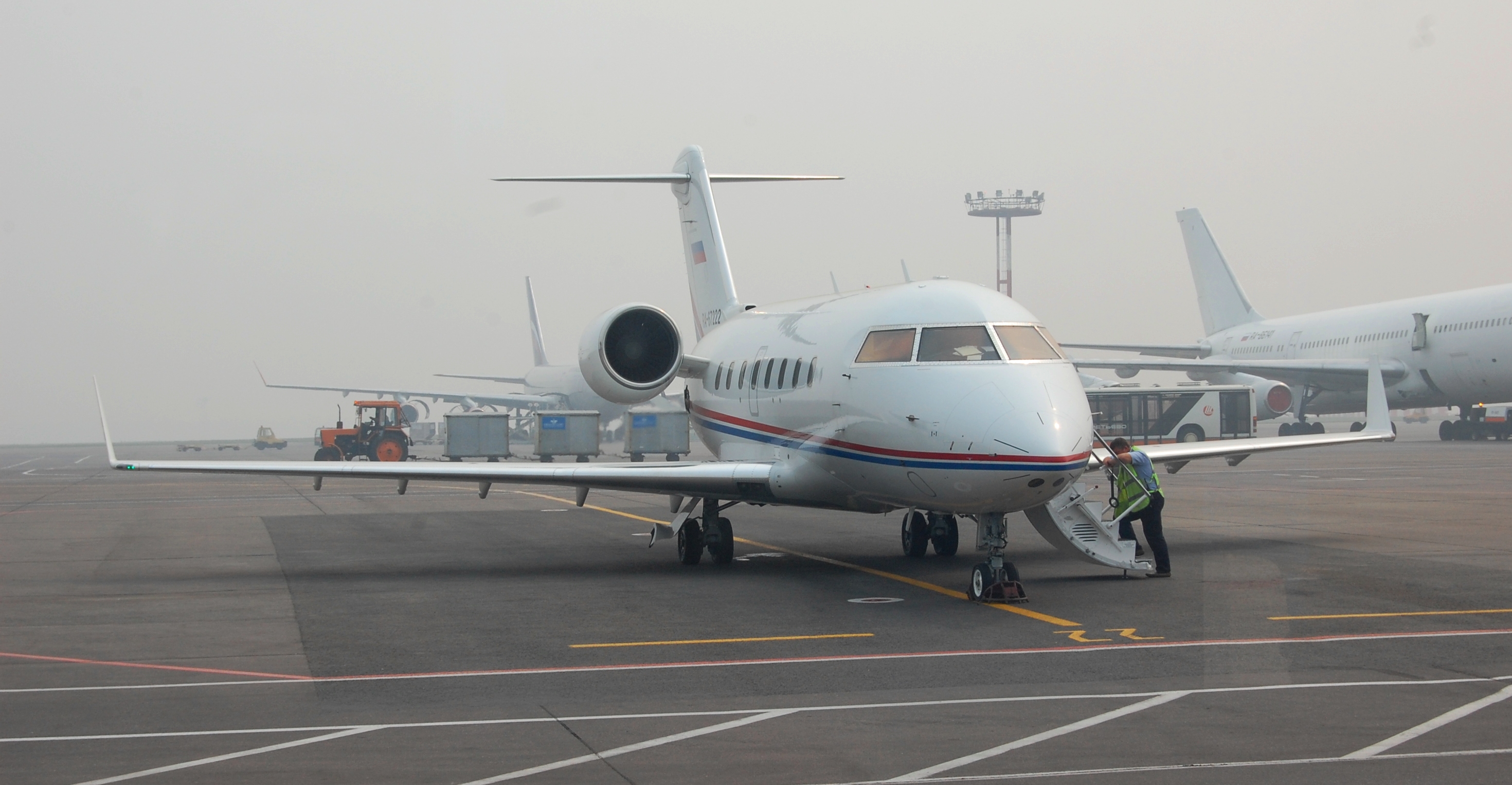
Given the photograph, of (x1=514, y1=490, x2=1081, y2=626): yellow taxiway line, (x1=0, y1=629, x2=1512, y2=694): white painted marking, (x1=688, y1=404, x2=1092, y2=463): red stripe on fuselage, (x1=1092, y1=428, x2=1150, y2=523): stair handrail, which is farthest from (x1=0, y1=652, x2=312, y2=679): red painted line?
(x1=1092, y1=428, x2=1150, y2=523): stair handrail

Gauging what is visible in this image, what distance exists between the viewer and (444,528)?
22.3 m

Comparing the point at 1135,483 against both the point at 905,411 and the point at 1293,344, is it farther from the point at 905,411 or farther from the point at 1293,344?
the point at 1293,344

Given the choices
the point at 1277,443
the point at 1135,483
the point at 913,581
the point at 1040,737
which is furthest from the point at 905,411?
the point at 1277,443

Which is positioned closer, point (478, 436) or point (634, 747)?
point (634, 747)

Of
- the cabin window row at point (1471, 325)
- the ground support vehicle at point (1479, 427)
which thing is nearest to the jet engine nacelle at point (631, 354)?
the cabin window row at point (1471, 325)

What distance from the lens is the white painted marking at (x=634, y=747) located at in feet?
20.3

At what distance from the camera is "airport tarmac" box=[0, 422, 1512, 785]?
6.50m

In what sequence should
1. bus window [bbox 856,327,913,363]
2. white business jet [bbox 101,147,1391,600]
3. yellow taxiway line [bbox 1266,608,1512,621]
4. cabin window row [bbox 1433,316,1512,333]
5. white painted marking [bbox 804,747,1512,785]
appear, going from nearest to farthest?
white painted marking [bbox 804,747,1512,785]
yellow taxiway line [bbox 1266,608,1512,621]
white business jet [bbox 101,147,1391,600]
bus window [bbox 856,327,913,363]
cabin window row [bbox 1433,316,1512,333]

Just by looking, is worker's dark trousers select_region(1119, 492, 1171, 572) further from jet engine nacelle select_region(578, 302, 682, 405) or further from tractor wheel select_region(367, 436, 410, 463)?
tractor wheel select_region(367, 436, 410, 463)

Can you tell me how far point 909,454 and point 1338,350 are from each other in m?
44.3

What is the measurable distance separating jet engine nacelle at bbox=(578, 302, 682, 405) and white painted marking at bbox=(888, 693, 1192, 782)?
9358 millimetres

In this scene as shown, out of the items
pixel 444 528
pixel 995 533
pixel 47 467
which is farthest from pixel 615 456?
pixel 995 533

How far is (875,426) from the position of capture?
41.4 feet

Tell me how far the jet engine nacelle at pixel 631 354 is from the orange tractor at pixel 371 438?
35683 millimetres
